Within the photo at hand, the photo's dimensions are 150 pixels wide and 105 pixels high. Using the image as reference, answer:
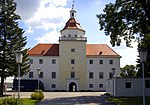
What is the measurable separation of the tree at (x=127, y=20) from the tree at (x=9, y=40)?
14.6 m

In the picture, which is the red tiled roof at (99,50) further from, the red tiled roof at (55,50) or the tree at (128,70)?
the tree at (128,70)

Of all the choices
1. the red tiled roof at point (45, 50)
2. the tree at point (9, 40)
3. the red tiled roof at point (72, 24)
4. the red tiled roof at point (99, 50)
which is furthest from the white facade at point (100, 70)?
the tree at point (9, 40)

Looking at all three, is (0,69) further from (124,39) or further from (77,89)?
(77,89)

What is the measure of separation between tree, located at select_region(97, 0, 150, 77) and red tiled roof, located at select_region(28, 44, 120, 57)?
40.5 metres

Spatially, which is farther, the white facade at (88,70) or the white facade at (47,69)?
the white facade at (88,70)

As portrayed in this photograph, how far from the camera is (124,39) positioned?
3441 cm

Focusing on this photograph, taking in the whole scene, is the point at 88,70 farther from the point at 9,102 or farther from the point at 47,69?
the point at 9,102

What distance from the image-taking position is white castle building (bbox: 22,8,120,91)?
72.2 meters

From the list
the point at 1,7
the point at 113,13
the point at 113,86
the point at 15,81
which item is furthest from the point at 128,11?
the point at 15,81

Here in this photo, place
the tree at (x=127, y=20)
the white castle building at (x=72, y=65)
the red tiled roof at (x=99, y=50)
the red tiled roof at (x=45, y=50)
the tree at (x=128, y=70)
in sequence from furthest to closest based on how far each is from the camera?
the tree at (x=128, y=70) < the red tiled roof at (x=99, y=50) < the red tiled roof at (x=45, y=50) < the white castle building at (x=72, y=65) < the tree at (x=127, y=20)

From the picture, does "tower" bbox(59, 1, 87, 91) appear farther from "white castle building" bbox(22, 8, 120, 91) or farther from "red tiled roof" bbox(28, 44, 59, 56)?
"red tiled roof" bbox(28, 44, 59, 56)

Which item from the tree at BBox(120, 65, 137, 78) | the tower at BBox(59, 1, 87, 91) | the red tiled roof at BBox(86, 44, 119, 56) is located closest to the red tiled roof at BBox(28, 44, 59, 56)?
the tower at BBox(59, 1, 87, 91)

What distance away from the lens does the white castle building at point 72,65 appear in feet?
237

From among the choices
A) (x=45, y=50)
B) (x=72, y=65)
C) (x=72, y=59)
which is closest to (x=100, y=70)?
(x=72, y=65)
